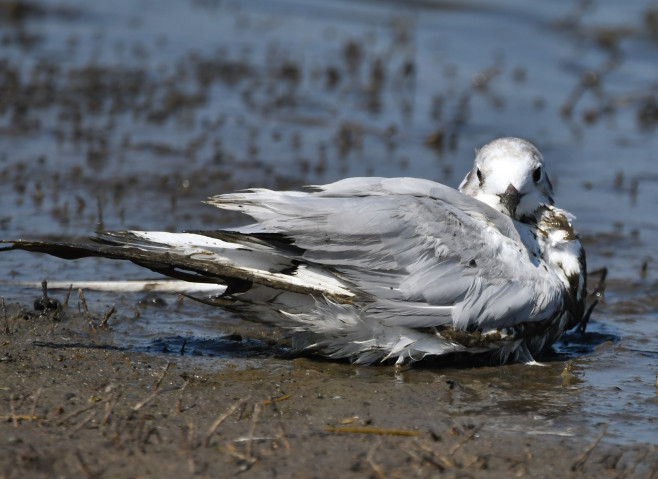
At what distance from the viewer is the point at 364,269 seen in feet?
15.9

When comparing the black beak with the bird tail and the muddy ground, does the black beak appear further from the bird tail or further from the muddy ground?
the bird tail

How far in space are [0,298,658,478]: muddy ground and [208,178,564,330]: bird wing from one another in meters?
0.33

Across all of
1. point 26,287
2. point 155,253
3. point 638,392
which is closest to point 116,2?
point 26,287

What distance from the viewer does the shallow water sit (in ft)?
17.4

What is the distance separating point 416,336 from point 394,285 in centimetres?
26

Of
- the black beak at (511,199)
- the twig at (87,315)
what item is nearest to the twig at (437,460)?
the black beak at (511,199)

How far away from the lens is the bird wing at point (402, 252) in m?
4.82

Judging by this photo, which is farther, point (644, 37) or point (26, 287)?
point (644, 37)

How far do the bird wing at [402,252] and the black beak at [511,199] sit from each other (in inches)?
17.8

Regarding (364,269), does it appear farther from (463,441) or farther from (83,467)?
(83,467)

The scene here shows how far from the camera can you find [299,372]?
16.0 ft

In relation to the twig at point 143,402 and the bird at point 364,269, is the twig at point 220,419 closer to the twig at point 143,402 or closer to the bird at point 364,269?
the twig at point 143,402

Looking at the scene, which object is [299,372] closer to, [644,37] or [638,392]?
[638,392]

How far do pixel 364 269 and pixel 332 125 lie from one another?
15.8 ft
